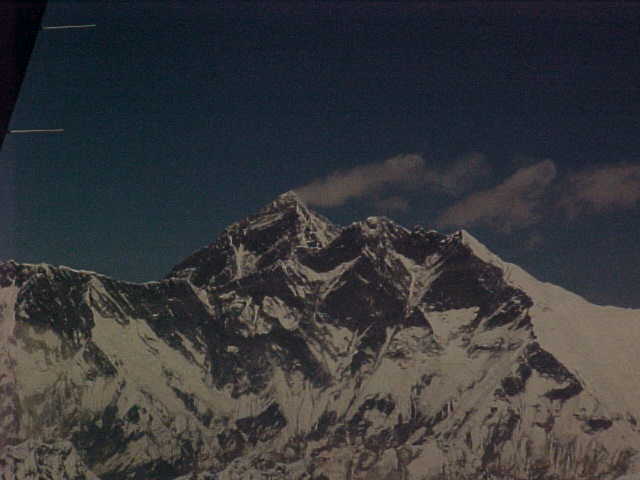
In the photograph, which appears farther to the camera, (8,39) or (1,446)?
(1,446)

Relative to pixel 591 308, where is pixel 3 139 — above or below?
above

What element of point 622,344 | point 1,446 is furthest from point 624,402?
point 1,446

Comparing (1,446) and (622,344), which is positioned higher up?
(622,344)

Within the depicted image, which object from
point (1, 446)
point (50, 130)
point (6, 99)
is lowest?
point (1, 446)

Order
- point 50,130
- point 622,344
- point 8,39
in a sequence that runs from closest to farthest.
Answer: point 8,39, point 50,130, point 622,344

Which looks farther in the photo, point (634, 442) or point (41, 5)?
point (634, 442)

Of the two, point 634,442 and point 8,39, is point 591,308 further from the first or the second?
point 8,39

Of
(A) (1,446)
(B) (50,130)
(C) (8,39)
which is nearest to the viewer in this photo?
(C) (8,39)

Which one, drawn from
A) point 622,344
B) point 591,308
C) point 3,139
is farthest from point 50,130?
point 591,308

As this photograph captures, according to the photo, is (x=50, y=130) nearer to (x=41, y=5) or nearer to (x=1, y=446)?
(x=41, y=5)
